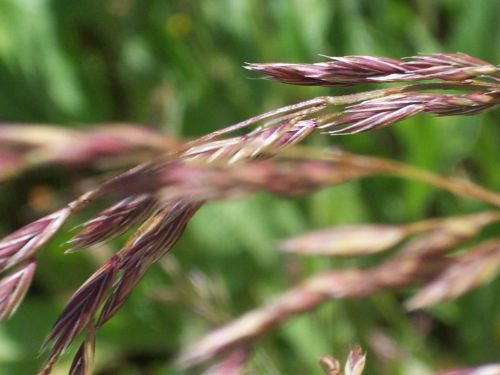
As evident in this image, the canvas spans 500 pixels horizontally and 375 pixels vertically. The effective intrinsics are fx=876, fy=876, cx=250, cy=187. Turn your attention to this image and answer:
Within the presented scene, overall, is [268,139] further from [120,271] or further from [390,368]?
[390,368]

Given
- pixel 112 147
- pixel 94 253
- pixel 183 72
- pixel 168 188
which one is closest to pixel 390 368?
pixel 94 253

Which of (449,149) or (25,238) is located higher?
(25,238)

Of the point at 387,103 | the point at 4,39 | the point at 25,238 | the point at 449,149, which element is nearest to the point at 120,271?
the point at 25,238

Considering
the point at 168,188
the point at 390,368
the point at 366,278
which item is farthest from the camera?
the point at 390,368

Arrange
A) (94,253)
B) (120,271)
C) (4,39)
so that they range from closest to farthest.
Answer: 1. (120,271)
2. (94,253)
3. (4,39)

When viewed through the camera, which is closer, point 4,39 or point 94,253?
point 94,253

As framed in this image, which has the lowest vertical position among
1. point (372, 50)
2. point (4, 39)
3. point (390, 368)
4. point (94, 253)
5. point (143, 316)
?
point (390, 368)

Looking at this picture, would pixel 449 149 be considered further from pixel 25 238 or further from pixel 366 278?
pixel 25 238
